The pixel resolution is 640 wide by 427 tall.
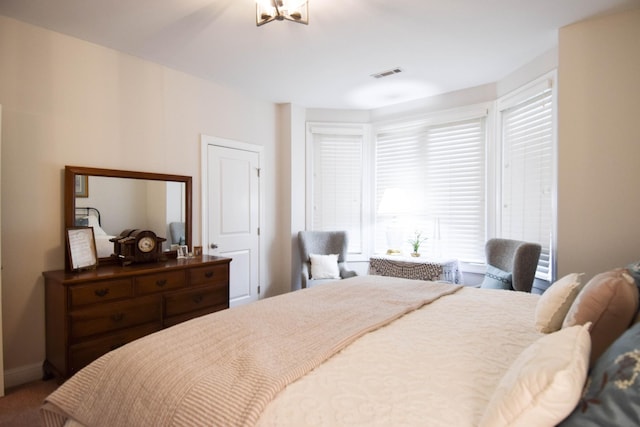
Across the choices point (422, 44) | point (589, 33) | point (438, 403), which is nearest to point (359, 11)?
point (422, 44)

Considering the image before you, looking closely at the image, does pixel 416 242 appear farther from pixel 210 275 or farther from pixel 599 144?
pixel 210 275

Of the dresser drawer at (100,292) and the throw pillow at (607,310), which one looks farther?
the dresser drawer at (100,292)

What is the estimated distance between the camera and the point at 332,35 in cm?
267

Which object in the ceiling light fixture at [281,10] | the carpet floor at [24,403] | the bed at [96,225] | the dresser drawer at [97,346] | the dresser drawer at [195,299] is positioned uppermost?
the ceiling light fixture at [281,10]

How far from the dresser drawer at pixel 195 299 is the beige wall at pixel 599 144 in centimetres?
285

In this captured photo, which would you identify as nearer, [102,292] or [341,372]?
[341,372]

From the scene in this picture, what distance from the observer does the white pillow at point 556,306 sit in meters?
1.42

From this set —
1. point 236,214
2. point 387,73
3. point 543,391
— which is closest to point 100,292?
Answer: point 236,214

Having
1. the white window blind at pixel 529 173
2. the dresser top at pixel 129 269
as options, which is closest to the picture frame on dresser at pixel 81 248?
the dresser top at pixel 129 269

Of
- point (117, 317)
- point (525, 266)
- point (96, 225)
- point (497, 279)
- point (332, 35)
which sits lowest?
point (117, 317)

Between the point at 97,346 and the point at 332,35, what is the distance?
113 inches

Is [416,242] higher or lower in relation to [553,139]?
lower

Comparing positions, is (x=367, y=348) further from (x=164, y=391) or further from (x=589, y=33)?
(x=589, y=33)

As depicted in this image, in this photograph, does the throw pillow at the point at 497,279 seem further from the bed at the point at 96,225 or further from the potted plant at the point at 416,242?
the bed at the point at 96,225
